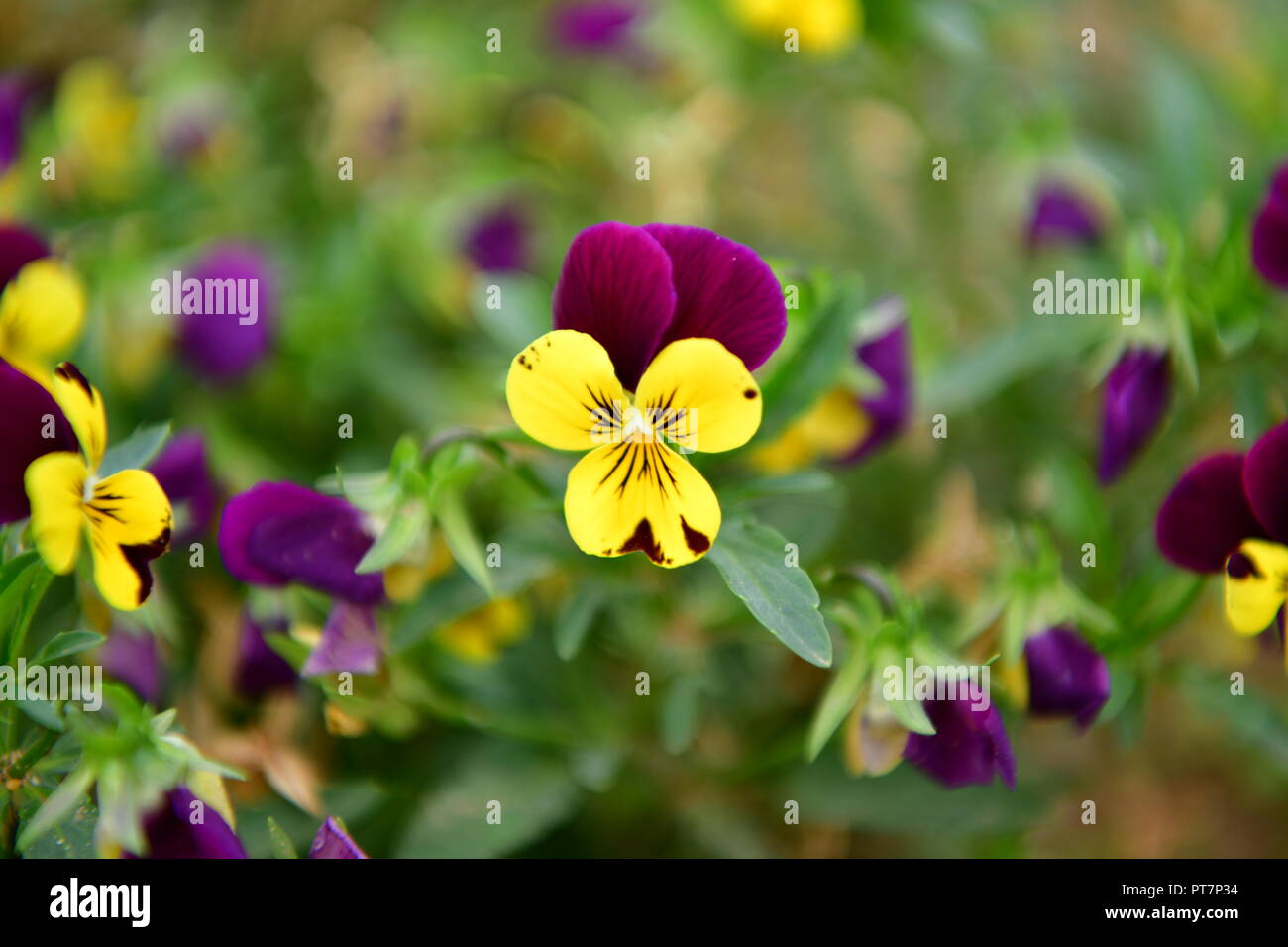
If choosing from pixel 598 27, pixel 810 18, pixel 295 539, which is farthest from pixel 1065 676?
pixel 598 27

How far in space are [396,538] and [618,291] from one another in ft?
1.04

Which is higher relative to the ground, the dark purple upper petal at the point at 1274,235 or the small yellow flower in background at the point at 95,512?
the dark purple upper petal at the point at 1274,235

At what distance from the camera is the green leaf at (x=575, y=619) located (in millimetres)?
1146

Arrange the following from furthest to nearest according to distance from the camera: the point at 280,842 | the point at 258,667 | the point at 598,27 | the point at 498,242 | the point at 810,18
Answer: the point at 598,27 → the point at 498,242 → the point at 810,18 → the point at 258,667 → the point at 280,842

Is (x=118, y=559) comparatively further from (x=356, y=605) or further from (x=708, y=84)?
(x=708, y=84)

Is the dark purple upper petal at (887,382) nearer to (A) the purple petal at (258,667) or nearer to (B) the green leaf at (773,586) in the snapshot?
(B) the green leaf at (773,586)

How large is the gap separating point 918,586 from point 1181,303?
0.49 metres

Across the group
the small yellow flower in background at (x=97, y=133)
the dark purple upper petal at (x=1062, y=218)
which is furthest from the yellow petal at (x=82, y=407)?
the dark purple upper petal at (x=1062, y=218)

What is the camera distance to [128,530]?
1.03 meters

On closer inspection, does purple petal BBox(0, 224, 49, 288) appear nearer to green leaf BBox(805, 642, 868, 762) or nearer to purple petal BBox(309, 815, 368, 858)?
purple petal BBox(309, 815, 368, 858)

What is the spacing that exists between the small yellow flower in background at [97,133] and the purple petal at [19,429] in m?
1.00

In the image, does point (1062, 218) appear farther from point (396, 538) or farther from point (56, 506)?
point (56, 506)

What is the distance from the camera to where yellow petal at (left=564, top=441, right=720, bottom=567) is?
37.9 inches

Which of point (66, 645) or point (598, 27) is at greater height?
point (598, 27)
